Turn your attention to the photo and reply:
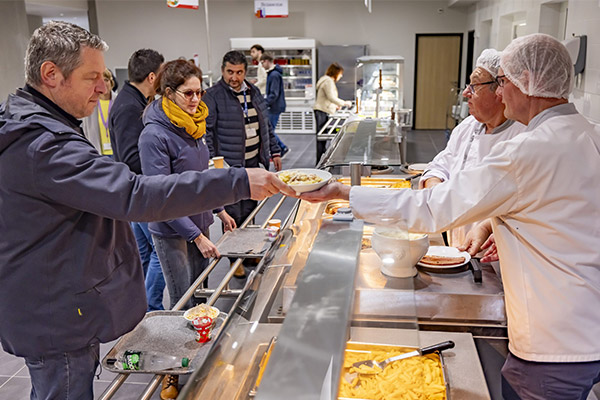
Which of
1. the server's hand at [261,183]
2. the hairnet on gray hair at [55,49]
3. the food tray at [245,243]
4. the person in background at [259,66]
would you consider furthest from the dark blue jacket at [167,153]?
the person in background at [259,66]

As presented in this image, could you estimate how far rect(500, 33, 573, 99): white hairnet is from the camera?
1537 mm

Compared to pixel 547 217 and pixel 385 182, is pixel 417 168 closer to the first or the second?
pixel 385 182

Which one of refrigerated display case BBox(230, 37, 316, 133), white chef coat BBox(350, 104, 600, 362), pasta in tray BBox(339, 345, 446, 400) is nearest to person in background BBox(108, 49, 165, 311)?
pasta in tray BBox(339, 345, 446, 400)

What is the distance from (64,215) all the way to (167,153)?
1.30 m

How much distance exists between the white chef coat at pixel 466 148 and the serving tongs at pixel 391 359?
3.26ft

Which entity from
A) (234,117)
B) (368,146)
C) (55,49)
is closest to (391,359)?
(55,49)

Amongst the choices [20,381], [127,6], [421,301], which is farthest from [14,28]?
[421,301]

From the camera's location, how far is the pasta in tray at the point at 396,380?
4.75 feet

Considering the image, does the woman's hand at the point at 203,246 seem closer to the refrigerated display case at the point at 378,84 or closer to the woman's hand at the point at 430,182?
the woman's hand at the point at 430,182

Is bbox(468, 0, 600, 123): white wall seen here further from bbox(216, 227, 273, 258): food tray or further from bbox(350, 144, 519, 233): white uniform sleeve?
bbox(350, 144, 519, 233): white uniform sleeve

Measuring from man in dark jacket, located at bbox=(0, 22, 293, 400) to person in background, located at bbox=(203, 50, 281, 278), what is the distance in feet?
8.18

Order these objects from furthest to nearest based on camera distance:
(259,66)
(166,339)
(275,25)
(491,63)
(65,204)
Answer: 1. (275,25)
2. (259,66)
3. (491,63)
4. (166,339)
5. (65,204)

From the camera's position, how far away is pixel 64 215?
151 cm

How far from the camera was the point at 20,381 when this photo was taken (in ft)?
10.2
